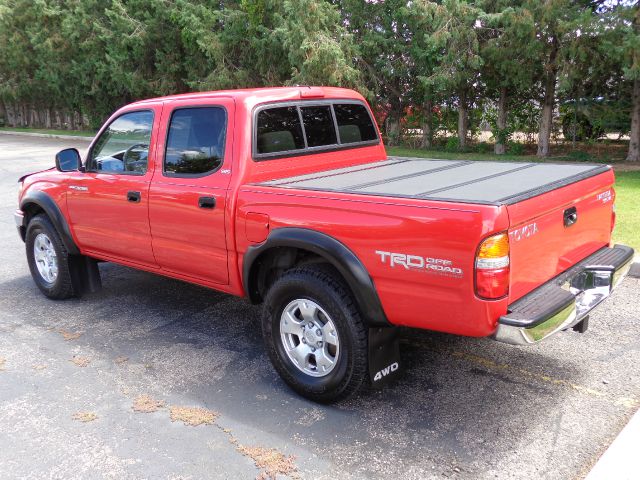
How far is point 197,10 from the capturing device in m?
20.5

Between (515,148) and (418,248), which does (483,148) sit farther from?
(418,248)

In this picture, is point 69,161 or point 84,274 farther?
point 84,274

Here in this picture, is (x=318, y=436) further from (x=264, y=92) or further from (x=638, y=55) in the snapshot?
(x=638, y=55)

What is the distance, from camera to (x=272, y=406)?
3785 mm

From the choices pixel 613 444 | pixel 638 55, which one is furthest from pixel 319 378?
pixel 638 55

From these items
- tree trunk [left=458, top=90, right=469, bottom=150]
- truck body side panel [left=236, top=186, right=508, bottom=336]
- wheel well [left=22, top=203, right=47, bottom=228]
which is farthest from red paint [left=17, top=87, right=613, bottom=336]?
tree trunk [left=458, top=90, right=469, bottom=150]

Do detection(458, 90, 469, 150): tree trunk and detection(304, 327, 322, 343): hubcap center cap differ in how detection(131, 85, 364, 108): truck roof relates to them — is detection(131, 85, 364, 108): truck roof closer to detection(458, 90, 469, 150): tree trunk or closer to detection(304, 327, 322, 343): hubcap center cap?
detection(304, 327, 322, 343): hubcap center cap

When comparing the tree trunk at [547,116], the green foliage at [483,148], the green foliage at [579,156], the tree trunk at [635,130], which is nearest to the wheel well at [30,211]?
the tree trunk at [547,116]

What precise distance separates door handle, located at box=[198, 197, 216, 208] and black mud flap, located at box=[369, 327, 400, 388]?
1428 mm

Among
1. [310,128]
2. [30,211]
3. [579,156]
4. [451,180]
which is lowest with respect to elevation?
[579,156]

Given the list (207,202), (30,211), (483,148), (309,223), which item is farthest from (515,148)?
(309,223)

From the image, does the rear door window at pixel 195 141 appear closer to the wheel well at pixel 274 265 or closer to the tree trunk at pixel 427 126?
the wheel well at pixel 274 265

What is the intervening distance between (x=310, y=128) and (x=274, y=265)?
1324 millimetres

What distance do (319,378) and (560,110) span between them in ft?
46.6
